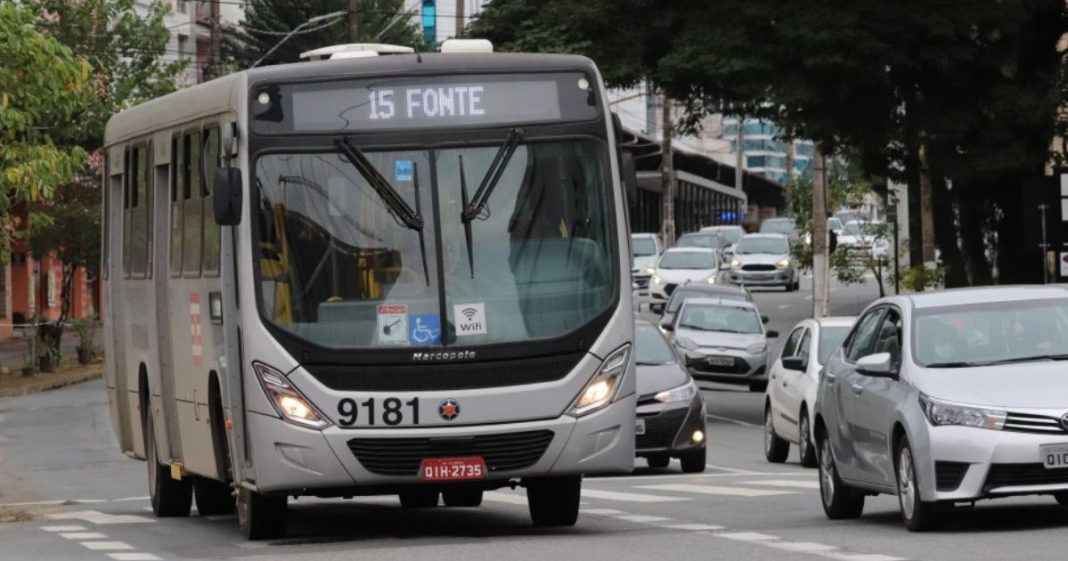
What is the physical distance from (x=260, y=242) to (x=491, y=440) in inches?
73.2

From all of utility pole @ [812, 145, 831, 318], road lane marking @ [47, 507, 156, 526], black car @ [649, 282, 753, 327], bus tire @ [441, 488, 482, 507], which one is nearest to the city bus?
bus tire @ [441, 488, 482, 507]

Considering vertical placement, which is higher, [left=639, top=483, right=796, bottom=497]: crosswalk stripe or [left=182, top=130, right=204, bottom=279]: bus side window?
[left=182, top=130, right=204, bottom=279]: bus side window

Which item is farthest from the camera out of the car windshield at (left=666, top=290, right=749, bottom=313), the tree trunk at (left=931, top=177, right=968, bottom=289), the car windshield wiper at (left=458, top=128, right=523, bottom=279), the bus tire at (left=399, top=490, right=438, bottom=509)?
the car windshield at (left=666, top=290, right=749, bottom=313)

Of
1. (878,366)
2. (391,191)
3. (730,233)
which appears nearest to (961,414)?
(878,366)

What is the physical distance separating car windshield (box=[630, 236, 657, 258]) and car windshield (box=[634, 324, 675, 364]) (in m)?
44.6

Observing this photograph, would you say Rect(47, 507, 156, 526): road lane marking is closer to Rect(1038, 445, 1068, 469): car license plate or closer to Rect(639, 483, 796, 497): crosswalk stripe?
Rect(639, 483, 796, 497): crosswalk stripe

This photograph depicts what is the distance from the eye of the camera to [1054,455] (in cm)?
1345

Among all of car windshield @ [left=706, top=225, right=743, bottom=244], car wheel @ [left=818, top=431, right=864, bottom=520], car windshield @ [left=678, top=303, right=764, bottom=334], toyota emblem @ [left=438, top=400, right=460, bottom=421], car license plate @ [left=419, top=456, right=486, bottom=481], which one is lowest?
car wheel @ [left=818, top=431, right=864, bottom=520]

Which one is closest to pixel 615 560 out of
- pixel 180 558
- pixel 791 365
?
pixel 180 558

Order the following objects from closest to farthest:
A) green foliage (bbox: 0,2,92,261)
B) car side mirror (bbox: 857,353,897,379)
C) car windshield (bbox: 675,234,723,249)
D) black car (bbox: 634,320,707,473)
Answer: car side mirror (bbox: 857,353,897,379)
green foliage (bbox: 0,2,92,261)
black car (bbox: 634,320,707,473)
car windshield (bbox: 675,234,723,249)

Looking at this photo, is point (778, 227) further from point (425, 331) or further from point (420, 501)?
point (425, 331)

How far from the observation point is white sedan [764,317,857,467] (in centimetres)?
2534

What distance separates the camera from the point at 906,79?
115ft

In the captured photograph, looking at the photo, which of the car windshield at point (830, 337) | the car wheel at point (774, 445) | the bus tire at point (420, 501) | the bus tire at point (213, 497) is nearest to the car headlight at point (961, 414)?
the bus tire at point (420, 501)
